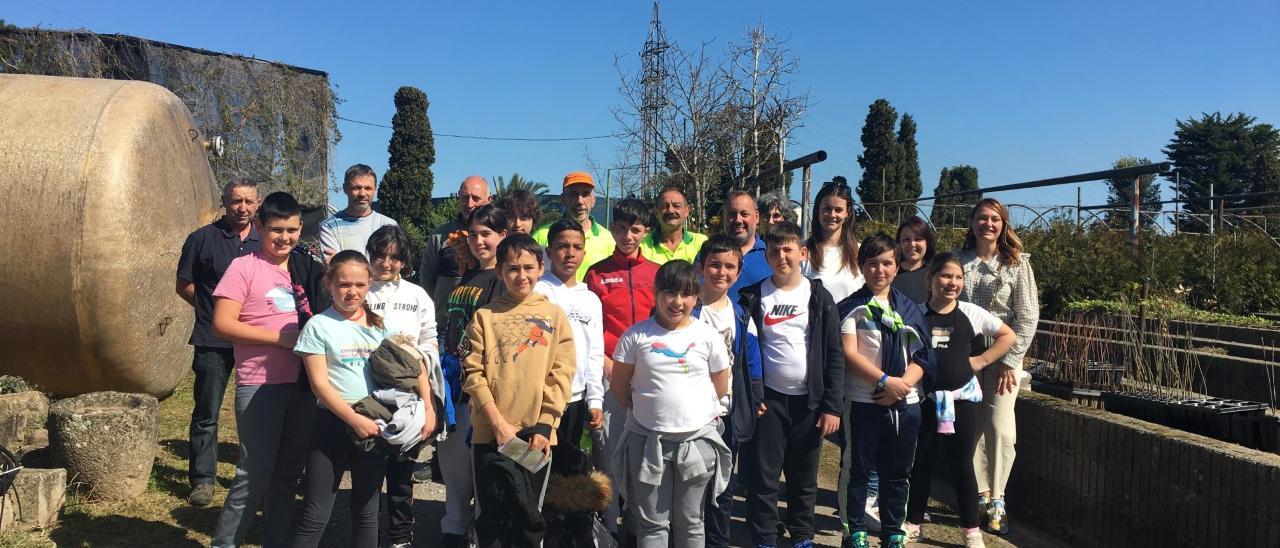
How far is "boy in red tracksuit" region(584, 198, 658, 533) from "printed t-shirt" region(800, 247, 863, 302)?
930 millimetres

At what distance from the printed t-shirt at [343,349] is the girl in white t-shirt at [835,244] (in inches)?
95.2

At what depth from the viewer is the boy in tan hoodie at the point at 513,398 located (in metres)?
3.85

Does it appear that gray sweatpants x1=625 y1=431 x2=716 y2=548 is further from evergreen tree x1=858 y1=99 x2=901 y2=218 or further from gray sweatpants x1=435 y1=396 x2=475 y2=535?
evergreen tree x1=858 y1=99 x2=901 y2=218

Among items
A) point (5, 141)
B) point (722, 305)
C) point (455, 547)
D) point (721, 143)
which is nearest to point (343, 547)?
point (455, 547)

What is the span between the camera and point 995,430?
16.5 feet

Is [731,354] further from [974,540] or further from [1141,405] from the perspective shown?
[1141,405]

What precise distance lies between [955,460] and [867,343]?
83 centimetres

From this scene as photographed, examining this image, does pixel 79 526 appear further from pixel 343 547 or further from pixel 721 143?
pixel 721 143

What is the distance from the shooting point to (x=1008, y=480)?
18.4ft

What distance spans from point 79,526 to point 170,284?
115 inches

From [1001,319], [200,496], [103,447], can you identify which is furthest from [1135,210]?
[103,447]

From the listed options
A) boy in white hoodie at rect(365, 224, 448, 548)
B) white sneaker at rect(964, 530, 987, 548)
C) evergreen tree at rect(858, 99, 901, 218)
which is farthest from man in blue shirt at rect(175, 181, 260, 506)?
evergreen tree at rect(858, 99, 901, 218)

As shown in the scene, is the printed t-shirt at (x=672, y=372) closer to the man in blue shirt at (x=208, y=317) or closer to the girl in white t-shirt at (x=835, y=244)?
the girl in white t-shirt at (x=835, y=244)

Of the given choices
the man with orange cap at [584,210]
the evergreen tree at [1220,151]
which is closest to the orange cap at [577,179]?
the man with orange cap at [584,210]
